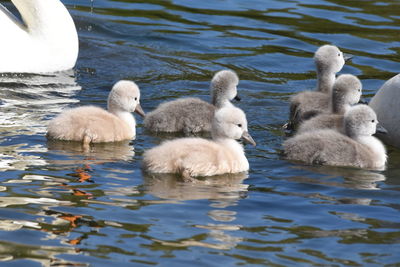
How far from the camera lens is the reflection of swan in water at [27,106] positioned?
357 inches

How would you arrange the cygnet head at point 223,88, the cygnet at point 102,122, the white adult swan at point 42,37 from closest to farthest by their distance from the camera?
the cygnet at point 102,122, the cygnet head at point 223,88, the white adult swan at point 42,37

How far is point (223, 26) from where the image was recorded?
15.3 metres

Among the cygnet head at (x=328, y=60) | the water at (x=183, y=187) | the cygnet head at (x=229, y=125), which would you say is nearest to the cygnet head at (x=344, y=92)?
the water at (x=183, y=187)

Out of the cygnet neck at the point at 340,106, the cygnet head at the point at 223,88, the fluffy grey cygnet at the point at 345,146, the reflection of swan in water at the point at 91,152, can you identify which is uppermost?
the cygnet head at the point at 223,88

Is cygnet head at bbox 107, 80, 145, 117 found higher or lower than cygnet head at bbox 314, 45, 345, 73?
lower

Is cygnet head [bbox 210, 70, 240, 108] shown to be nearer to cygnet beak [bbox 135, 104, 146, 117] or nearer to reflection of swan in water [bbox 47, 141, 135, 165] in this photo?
cygnet beak [bbox 135, 104, 146, 117]

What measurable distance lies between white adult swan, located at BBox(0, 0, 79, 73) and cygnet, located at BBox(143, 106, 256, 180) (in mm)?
3819

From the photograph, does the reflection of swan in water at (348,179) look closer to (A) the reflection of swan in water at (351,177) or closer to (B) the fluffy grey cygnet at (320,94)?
(A) the reflection of swan in water at (351,177)

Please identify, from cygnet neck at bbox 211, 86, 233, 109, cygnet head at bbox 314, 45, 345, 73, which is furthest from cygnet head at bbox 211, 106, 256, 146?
cygnet head at bbox 314, 45, 345, 73

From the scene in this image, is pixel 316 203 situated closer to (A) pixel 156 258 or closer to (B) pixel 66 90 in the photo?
(A) pixel 156 258

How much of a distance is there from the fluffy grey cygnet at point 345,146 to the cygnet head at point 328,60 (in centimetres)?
176

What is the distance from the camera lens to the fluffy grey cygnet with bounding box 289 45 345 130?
1059cm

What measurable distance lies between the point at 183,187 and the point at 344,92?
Answer: 259 centimetres

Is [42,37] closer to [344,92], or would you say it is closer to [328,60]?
[328,60]
